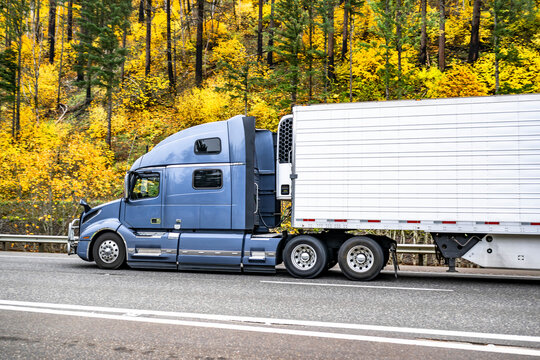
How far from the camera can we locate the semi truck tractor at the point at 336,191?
841cm

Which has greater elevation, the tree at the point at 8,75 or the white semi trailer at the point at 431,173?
the tree at the point at 8,75

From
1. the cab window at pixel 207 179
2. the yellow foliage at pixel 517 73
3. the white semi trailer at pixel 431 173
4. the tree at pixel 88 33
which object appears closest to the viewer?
the white semi trailer at pixel 431 173

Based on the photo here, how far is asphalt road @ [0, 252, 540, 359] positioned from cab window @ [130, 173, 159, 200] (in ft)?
7.76

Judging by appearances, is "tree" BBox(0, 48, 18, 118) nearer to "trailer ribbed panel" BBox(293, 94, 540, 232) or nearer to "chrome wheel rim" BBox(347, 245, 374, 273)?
"trailer ribbed panel" BBox(293, 94, 540, 232)

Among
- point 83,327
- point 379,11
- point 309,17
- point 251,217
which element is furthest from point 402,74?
point 83,327

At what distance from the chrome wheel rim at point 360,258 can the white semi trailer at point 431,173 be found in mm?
30

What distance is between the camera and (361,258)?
9094 millimetres

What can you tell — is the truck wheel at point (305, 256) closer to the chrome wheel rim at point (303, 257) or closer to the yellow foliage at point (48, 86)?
the chrome wheel rim at point (303, 257)

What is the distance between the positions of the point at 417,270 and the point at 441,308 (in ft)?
17.3

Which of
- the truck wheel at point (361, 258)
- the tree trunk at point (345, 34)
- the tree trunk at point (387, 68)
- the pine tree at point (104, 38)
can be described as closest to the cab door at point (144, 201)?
the truck wheel at point (361, 258)

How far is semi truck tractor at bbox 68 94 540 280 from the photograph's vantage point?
8406 millimetres

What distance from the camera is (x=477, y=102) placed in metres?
8.62

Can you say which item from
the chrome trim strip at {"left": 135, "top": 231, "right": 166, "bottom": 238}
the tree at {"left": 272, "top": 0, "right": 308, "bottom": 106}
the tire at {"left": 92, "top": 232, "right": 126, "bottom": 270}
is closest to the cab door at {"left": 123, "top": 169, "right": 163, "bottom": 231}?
the chrome trim strip at {"left": 135, "top": 231, "right": 166, "bottom": 238}

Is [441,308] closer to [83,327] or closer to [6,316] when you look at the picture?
[83,327]
